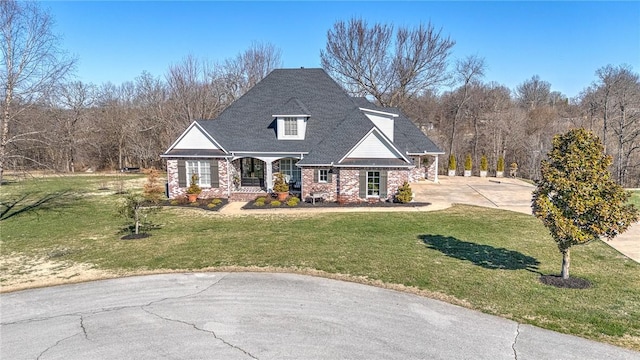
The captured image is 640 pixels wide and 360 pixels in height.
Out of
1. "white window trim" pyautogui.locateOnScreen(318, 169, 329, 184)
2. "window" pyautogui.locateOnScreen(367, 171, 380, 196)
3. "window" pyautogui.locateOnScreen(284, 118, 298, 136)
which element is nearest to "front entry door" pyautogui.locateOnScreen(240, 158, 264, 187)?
"window" pyautogui.locateOnScreen(284, 118, 298, 136)

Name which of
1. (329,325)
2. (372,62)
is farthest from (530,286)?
(372,62)

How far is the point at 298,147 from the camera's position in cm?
2362

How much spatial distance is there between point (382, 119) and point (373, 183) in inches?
288

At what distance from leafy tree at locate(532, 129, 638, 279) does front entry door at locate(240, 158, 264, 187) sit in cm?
1917

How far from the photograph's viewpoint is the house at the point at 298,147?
70.5 feet

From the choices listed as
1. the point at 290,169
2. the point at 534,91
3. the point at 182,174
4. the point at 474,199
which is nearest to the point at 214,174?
the point at 182,174

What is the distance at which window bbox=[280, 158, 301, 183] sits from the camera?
81.9ft

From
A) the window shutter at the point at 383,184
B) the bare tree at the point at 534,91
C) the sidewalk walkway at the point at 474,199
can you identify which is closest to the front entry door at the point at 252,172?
the sidewalk walkway at the point at 474,199

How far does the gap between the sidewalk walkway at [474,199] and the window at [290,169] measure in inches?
170

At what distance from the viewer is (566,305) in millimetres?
8305

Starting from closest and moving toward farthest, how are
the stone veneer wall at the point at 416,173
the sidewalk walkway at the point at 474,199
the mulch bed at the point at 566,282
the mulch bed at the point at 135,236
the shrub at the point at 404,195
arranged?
the mulch bed at the point at 566,282 → the sidewalk walkway at the point at 474,199 → the mulch bed at the point at 135,236 → the shrub at the point at 404,195 → the stone veneer wall at the point at 416,173

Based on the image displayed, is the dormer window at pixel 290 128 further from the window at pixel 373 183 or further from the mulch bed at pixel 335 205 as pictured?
the window at pixel 373 183

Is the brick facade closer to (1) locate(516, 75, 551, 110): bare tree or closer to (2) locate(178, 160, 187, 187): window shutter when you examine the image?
(2) locate(178, 160, 187, 187): window shutter

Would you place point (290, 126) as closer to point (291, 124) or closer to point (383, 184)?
point (291, 124)
